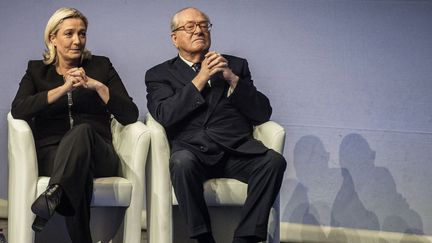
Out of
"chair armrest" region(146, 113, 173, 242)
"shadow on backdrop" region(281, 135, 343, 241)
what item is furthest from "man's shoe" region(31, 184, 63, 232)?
"shadow on backdrop" region(281, 135, 343, 241)

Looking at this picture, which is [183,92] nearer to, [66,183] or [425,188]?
[66,183]

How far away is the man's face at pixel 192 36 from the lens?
13.8 ft

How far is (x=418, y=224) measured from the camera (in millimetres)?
4660

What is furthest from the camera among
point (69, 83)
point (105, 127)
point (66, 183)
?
point (105, 127)

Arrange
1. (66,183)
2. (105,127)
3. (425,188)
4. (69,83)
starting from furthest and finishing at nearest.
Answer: (425,188)
(105,127)
(69,83)
(66,183)

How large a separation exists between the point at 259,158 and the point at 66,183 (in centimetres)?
93

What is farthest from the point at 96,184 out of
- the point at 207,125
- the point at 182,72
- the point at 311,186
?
the point at 311,186

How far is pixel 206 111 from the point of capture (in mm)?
4109

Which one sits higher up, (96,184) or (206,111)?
(206,111)

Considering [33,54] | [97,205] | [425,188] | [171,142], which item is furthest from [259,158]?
[33,54]

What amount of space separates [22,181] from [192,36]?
1132mm

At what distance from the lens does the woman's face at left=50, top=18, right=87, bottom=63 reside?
4102mm

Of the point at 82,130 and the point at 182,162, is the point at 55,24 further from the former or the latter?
the point at 182,162

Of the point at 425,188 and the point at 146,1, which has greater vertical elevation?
the point at 146,1
